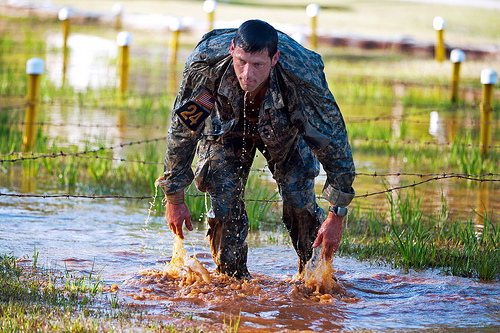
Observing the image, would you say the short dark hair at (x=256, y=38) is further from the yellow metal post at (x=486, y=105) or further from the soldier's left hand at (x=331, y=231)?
the yellow metal post at (x=486, y=105)

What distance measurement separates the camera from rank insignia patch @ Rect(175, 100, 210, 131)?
387 centimetres

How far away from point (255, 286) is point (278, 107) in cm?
119

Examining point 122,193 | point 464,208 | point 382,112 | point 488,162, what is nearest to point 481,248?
point 464,208

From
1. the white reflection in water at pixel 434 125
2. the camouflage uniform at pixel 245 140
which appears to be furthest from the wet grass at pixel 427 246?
the white reflection in water at pixel 434 125

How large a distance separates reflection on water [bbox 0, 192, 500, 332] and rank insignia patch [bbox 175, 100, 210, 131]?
105 cm

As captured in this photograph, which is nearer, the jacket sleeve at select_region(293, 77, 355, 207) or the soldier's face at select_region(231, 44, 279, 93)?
the soldier's face at select_region(231, 44, 279, 93)

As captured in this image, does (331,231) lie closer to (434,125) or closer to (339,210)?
(339,210)

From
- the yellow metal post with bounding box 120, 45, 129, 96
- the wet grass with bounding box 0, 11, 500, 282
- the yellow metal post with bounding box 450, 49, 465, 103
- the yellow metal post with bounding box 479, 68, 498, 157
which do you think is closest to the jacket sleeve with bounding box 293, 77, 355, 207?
the wet grass with bounding box 0, 11, 500, 282

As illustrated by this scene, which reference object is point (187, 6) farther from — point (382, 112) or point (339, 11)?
point (382, 112)

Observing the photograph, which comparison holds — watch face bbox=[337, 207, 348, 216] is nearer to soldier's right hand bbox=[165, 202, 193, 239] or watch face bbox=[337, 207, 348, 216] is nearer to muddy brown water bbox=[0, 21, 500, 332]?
muddy brown water bbox=[0, 21, 500, 332]

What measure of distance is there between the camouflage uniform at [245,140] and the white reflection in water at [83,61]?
8.39 metres

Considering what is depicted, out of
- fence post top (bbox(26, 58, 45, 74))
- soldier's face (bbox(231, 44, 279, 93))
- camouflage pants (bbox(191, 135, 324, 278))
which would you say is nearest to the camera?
soldier's face (bbox(231, 44, 279, 93))

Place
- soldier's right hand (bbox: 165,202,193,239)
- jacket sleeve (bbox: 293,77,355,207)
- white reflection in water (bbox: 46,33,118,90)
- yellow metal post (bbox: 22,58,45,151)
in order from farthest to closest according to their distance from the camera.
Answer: white reflection in water (bbox: 46,33,118,90)
yellow metal post (bbox: 22,58,45,151)
soldier's right hand (bbox: 165,202,193,239)
jacket sleeve (bbox: 293,77,355,207)

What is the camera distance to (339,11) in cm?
3462
